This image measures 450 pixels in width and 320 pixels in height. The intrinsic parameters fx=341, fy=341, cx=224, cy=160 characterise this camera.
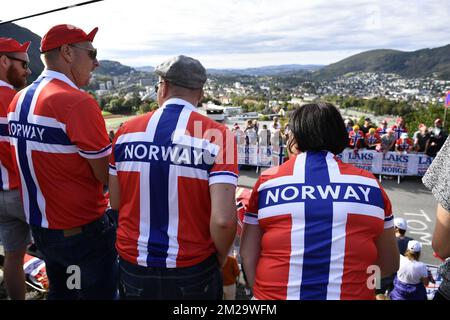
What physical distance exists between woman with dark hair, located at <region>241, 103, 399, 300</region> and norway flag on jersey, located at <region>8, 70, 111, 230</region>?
1161mm

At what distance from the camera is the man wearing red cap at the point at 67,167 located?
215 cm

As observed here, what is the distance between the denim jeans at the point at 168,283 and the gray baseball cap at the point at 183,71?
3.35ft

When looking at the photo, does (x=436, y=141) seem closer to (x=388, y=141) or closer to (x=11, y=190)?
(x=388, y=141)

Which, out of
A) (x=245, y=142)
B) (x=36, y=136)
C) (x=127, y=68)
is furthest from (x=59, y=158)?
(x=127, y=68)

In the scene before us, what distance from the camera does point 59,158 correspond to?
2188 mm

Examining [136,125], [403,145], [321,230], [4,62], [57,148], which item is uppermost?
[4,62]

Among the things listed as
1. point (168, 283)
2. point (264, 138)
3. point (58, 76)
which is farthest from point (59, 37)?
point (264, 138)

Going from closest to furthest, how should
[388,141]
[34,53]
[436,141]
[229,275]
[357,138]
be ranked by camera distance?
[229,275]
[34,53]
[436,141]
[388,141]
[357,138]

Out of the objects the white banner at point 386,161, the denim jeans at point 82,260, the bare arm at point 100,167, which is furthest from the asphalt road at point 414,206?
the bare arm at point 100,167

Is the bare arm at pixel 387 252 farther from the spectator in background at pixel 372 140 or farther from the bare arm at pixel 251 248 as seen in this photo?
the spectator in background at pixel 372 140

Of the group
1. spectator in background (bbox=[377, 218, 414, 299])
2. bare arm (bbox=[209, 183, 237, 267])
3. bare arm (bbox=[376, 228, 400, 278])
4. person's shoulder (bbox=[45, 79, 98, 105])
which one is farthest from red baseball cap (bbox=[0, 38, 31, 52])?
spectator in background (bbox=[377, 218, 414, 299])

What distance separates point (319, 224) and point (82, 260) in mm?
1667

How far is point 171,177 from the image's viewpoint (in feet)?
5.93

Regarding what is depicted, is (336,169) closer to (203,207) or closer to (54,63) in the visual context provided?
(203,207)
